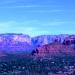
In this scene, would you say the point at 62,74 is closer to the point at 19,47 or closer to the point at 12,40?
the point at 19,47

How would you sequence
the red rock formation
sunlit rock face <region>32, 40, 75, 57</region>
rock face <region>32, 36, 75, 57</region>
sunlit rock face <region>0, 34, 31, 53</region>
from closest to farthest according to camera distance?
sunlit rock face <region>32, 40, 75, 57</region>, rock face <region>32, 36, 75, 57</region>, the red rock formation, sunlit rock face <region>0, 34, 31, 53</region>

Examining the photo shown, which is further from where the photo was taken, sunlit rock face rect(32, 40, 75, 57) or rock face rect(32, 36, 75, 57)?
rock face rect(32, 36, 75, 57)

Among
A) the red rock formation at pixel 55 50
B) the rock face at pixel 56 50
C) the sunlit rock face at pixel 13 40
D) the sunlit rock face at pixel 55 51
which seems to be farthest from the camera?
the sunlit rock face at pixel 13 40

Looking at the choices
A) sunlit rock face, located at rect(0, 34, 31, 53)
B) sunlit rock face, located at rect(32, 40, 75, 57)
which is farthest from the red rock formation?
sunlit rock face, located at rect(0, 34, 31, 53)

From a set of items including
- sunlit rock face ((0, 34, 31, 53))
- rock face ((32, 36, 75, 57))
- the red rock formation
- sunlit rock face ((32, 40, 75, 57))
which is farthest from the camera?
A: sunlit rock face ((0, 34, 31, 53))

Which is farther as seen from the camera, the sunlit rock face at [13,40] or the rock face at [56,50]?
the sunlit rock face at [13,40]

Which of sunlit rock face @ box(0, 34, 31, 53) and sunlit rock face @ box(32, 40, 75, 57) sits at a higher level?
sunlit rock face @ box(0, 34, 31, 53)

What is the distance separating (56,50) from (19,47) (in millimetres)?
70509

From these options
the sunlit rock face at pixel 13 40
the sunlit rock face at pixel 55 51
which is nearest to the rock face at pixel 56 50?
the sunlit rock face at pixel 55 51

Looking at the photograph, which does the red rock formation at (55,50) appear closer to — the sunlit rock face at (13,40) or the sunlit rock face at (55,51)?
the sunlit rock face at (55,51)

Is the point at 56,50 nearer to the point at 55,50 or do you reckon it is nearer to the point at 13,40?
the point at 55,50

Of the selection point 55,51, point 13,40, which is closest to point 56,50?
point 55,51

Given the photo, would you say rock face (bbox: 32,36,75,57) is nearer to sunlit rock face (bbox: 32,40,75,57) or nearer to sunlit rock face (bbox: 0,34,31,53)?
sunlit rock face (bbox: 32,40,75,57)

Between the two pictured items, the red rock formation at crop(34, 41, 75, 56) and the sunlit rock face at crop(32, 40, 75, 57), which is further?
the red rock formation at crop(34, 41, 75, 56)
